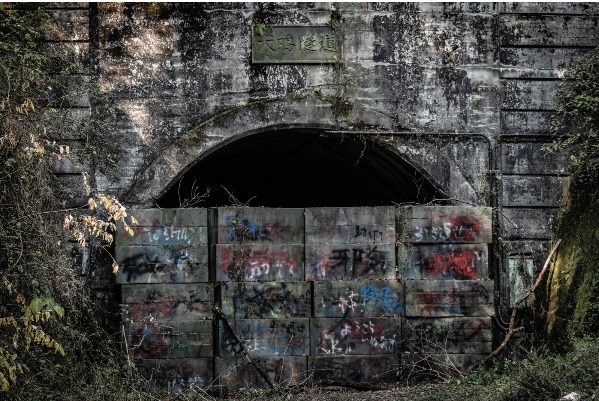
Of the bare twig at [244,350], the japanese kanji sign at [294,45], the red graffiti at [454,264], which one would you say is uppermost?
the japanese kanji sign at [294,45]

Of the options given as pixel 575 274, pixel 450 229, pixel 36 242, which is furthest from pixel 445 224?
pixel 36 242

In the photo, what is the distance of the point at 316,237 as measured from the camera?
29.5 feet

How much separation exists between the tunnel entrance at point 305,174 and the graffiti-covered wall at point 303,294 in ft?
1.83

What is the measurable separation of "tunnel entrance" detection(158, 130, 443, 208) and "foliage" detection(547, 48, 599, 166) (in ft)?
5.25

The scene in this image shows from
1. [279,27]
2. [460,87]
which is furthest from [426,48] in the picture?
[279,27]

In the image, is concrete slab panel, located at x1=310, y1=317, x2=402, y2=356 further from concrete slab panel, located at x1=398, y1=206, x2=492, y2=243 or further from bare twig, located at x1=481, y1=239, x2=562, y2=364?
bare twig, located at x1=481, y1=239, x2=562, y2=364

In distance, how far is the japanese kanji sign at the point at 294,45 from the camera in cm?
940

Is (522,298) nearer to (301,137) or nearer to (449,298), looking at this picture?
(449,298)

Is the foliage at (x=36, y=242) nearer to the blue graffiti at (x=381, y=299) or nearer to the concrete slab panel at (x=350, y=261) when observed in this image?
the concrete slab panel at (x=350, y=261)

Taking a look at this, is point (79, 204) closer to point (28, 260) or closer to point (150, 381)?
point (28, 260)

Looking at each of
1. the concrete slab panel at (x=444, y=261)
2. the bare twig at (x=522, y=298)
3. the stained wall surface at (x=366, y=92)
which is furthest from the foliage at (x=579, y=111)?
the concrete slab panel at (x=444, y=261)

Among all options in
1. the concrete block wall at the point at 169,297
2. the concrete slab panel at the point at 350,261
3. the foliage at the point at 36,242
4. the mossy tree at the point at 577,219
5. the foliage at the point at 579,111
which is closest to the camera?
the foliage at the point at 36,242

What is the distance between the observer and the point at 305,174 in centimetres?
1332

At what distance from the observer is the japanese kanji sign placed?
30.8ft
